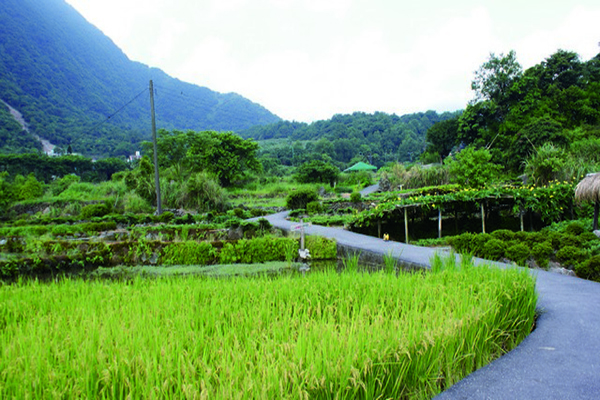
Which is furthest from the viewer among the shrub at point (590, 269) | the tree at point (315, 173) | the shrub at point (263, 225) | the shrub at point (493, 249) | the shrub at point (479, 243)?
the tree at point (315, 173)

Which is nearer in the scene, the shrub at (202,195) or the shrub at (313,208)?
the shrub at (313,208)

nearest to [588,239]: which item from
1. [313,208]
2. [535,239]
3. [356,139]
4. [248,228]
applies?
[535,239]

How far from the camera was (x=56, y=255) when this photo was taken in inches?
329

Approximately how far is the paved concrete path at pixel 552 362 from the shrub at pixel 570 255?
153cm

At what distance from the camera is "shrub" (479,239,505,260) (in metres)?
6.52

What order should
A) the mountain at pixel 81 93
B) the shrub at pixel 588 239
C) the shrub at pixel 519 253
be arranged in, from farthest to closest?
the mountain at pixel 81 93, the shrub at pixel 588 239, the shrub at pixel 519 253

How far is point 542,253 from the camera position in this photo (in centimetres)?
600

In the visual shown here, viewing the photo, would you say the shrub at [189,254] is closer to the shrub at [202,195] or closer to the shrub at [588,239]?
the shrub at [588,239]

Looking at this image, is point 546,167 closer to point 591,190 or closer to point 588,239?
point 591,190

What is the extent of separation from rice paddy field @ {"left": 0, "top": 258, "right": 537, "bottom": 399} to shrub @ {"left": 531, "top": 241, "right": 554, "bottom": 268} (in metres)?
2.58

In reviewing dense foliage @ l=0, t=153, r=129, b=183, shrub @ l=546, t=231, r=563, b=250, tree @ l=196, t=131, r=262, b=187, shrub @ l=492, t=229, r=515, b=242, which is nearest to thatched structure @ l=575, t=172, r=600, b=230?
shrub @ l=546, t=231, r=563, b=250

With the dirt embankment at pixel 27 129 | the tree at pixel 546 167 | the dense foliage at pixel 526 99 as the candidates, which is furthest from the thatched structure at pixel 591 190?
the dirt embankment at pixel 27 129

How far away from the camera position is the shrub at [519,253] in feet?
20.2

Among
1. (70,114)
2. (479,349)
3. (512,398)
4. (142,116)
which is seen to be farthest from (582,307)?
(142,116)
